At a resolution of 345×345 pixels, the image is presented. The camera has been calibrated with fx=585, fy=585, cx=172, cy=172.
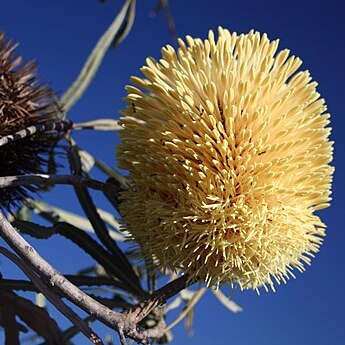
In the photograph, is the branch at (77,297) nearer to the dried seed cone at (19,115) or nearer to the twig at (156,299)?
the twig at (156,299)

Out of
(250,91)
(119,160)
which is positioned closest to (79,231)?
(119,160)

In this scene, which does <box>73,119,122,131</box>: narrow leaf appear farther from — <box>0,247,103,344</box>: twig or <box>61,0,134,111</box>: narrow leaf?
<box>0,247,103,344</box>: twig

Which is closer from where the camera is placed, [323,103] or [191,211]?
[191,211]

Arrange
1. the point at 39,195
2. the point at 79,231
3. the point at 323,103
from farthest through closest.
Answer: the point at 39,195 → the point at 79,231 → the point at 323,103

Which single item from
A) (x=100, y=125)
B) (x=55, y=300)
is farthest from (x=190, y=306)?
(x=55, y=300)

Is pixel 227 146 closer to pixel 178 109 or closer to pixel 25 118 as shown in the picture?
pixel 178 109
